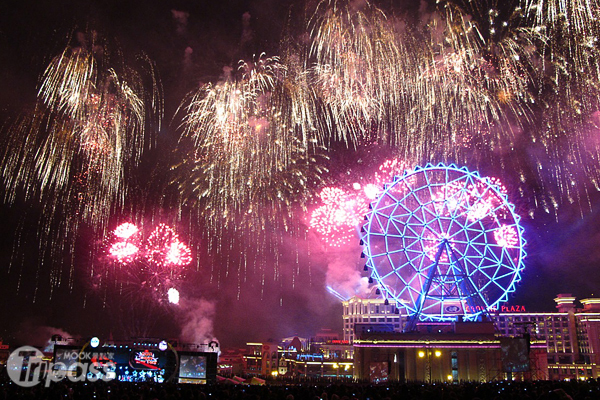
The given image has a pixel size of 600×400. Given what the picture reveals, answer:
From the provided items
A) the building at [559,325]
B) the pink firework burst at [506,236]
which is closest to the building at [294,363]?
the building at [559,325]

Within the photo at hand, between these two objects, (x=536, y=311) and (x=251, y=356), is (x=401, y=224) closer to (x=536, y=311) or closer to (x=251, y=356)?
(x=251, y=356)

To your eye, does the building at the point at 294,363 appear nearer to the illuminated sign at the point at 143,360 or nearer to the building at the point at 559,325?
the building at the point at 559,325

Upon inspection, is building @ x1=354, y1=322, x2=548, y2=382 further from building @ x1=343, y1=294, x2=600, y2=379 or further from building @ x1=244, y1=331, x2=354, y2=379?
building @ x1=343, y1=294, x2=600, y2=379

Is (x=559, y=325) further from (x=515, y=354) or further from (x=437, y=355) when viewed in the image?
(x=515, y=354)

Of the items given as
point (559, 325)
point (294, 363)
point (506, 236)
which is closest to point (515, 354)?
point (506, 236)

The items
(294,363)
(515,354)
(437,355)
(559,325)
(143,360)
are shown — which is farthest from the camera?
(559,325)

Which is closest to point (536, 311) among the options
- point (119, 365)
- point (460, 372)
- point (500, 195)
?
point (460, 372)

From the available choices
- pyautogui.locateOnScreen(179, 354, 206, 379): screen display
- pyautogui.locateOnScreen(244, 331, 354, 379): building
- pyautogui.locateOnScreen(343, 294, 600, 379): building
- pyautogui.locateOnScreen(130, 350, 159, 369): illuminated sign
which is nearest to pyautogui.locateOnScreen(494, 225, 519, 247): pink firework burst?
pyautogui.locateOnScreen(179, 354, 206, 379): screen display

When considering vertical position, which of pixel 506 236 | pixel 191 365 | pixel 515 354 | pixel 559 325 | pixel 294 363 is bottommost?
pixel 294 363
